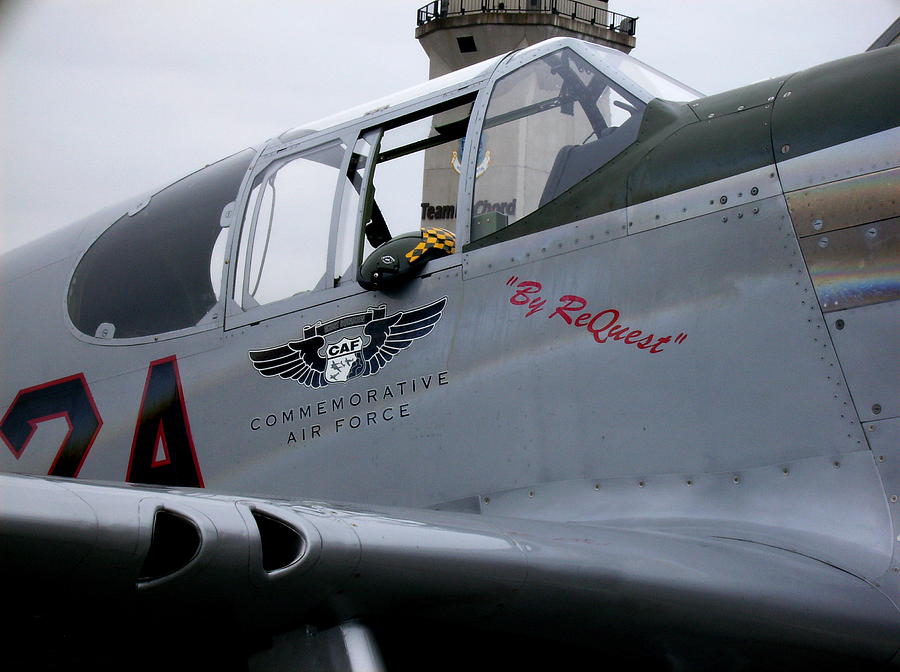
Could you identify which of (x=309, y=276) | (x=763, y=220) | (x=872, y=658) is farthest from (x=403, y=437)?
(x=872, y=658)

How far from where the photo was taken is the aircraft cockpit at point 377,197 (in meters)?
4.09

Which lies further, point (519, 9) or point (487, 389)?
point (519, 9)

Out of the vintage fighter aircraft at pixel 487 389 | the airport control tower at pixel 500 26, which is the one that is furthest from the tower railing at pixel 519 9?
the vintage fighter aircraft at pixel 487 389

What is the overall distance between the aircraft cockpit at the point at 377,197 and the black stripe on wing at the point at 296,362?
6.9 inches

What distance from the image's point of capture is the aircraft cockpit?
13.4 ft

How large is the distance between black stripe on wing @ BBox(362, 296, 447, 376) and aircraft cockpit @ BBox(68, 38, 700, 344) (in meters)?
0.15

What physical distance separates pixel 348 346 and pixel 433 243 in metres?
0.56

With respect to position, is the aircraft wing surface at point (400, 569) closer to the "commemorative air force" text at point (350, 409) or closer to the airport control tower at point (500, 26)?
the "commemorative air force" text at point (350, 409)

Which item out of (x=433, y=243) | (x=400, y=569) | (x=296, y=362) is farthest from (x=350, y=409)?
(x=400, y=569)

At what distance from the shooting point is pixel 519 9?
100 feet

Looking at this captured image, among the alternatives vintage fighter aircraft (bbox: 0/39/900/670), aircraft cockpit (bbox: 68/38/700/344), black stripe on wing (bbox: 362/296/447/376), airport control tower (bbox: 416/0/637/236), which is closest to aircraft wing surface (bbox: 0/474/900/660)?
vintage fighter aircraft (bbox: 0/39/900/670)

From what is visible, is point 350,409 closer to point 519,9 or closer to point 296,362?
point 296,362

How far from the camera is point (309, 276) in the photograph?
448 centimetres

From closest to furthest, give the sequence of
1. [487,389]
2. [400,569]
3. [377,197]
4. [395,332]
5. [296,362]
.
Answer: [400,569], [487,389], [395,332], [296,362], [377,197]
